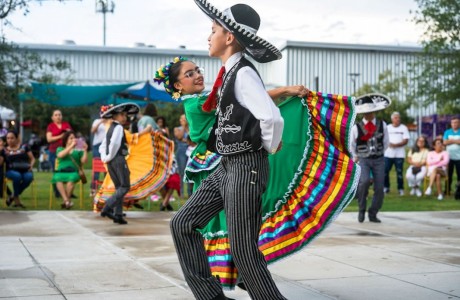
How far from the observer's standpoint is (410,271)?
6789 millimetres

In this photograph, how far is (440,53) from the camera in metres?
40.0

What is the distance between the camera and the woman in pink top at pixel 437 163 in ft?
58.9

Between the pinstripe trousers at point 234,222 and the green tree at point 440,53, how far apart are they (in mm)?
34877

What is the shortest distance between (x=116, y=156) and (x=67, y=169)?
10.4 ft

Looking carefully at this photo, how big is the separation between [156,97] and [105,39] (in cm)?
5569

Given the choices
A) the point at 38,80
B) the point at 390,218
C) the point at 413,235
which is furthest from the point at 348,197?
the point at 38,80

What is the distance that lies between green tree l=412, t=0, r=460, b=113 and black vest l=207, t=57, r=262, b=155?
34.8 meters

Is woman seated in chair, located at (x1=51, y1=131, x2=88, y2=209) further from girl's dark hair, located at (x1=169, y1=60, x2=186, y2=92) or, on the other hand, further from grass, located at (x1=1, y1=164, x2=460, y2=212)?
girl's dark hair, located at (x1=169, y1=60, x2=186, y2=92)

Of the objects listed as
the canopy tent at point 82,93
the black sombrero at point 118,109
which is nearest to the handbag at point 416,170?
the canopy tent at point 82,93

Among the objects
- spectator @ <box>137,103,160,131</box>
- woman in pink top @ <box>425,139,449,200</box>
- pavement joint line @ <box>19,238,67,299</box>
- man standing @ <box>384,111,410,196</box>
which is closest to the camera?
pavement joint line @ <box>19,238,67,299</box>

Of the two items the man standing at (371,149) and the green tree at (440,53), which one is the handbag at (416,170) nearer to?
the man standing at (371,149)

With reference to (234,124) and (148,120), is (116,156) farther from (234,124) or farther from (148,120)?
(234,124)

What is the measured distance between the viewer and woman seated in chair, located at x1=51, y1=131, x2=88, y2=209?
13953mm

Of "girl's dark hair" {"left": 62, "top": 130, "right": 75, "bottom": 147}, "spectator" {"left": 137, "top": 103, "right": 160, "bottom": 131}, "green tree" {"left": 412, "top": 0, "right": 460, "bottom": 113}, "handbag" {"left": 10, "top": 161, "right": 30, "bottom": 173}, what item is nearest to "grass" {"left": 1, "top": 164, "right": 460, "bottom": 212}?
"handbag" {"left": 10, "top": 161, "right": 30, "bottom": 173}
